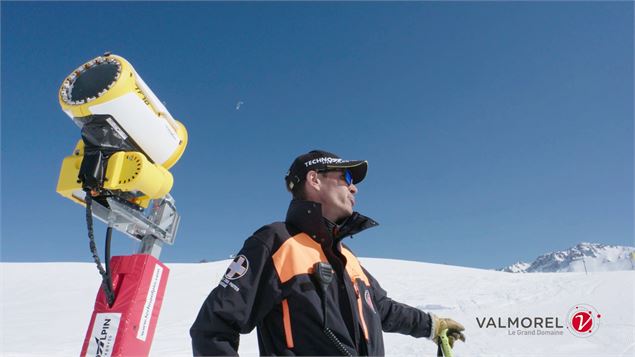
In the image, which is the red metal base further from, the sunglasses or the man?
the sunglasses

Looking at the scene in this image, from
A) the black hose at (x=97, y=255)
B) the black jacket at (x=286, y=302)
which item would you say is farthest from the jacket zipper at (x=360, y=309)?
the black hose at (x=97, y=255)

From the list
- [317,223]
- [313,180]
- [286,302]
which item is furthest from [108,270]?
[313,180]

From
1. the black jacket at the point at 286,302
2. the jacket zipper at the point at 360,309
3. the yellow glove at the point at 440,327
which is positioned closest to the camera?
the black jacket at the point at 286,302

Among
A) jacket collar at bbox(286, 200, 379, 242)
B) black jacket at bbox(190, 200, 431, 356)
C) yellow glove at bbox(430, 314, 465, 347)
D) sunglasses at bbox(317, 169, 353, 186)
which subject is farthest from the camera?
yellow glove at bbox(430, 314, 465, 347)

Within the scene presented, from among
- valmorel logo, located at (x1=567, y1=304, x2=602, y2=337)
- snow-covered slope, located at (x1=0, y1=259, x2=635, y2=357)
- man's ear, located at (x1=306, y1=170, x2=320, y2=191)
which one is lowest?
snow-covered slope, located at (x1=0, y1=259, x2=635, y2=357)

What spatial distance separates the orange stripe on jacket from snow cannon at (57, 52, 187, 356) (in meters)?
0.73

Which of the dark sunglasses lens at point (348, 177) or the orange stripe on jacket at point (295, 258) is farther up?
the dark sunglasses lens at point (348, 177)

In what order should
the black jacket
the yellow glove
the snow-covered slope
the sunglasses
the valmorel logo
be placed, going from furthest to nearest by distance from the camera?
the valmorel logo, the snow-covered slope, the yellow glove, the sunglasses, the black jacket

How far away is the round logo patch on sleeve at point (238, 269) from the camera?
7.27ft

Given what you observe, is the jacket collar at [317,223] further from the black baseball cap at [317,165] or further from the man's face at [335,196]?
the black baseball cap at [317,165]

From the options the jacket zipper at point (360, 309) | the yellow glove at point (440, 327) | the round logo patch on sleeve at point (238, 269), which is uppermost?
the round logo patch on sleeve at point (238, 269)

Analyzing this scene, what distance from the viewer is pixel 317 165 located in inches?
116

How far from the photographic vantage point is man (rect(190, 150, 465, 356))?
2102mm

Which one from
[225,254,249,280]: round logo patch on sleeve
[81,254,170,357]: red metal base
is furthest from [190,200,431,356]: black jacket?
[81,254,170,357]: red metal base
